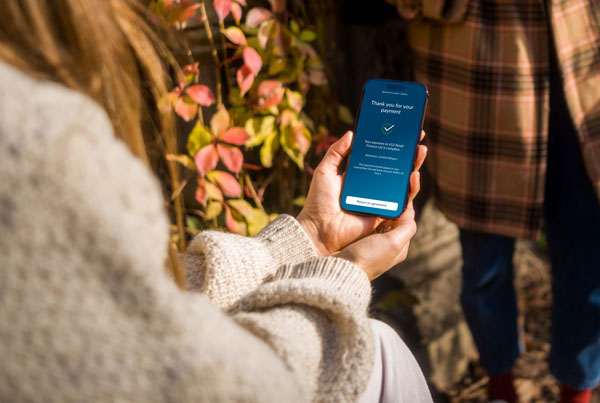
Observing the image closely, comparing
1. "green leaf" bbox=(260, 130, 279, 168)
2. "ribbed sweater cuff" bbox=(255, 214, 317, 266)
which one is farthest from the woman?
"green leaf" bbox=(260, 130, 279, 168)

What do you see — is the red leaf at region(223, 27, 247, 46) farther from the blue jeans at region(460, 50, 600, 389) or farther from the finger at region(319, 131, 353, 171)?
the blue jeans at region(460, 50, 600, 389)

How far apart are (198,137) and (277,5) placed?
0.45 meters

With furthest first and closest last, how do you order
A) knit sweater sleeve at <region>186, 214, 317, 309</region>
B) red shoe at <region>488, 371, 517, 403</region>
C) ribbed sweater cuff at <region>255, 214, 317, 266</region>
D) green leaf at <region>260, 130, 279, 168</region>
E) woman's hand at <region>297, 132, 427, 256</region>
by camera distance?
red shoe at <region>488, 371, 517, 403</region>, green leaf at <region>260, 130, 279, 168</region>, woman's hand at <region>297, 132, 427, 256</region>, ribbed sweater cuff at <region>255, 214, 317, 266</region>, knit sweater sleeve at <region>186, 214, 317, 309</region>

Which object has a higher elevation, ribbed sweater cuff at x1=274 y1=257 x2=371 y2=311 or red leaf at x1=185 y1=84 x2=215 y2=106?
red leaf at x1=185 y1=84 x2=215 y2=106

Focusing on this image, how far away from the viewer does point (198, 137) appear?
1.53 m

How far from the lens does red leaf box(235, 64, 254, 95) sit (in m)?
1.52

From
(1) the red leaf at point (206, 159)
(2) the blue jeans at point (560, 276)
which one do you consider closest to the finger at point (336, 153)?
(1) the red leaf at point (206, 159)

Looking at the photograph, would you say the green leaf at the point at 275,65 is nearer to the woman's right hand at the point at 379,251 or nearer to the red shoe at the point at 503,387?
the woman's right hand at the point at 379,251

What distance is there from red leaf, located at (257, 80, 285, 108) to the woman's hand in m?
0.36

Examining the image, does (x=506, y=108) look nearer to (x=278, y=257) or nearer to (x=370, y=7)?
(x=370, y=7)

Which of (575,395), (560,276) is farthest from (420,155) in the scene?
(575,395)

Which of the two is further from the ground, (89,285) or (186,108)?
(89,285)

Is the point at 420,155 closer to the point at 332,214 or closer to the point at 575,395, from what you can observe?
the point at 332,214

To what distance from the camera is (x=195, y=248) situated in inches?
38.6
